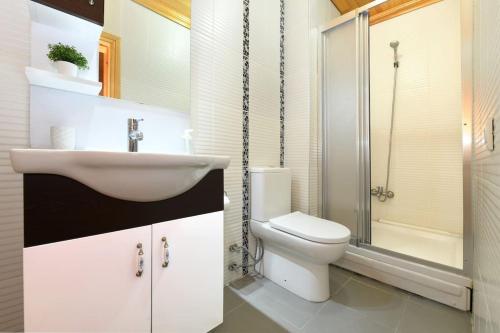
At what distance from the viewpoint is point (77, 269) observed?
0.58m

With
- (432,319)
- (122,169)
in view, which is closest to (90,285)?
(122,169)

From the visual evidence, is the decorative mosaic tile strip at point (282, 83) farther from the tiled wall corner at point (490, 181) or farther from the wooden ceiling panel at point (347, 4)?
the tiled wall corner at point (490, 181)

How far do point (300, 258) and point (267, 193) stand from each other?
1.48 feet

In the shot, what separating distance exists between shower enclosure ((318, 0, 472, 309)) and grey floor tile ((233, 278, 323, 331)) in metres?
0.58

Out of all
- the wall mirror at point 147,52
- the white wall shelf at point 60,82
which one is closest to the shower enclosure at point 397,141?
the wall mirror at point 147,52

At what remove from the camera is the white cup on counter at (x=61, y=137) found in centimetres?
83

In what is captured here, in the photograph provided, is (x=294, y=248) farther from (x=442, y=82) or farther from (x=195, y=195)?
(x=442, y=82)

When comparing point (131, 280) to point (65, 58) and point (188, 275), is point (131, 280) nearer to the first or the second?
point (188, 275)

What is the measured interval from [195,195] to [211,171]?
12cm

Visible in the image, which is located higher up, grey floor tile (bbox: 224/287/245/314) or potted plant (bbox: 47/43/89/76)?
potted plant (bbox: 47/43/89/76)

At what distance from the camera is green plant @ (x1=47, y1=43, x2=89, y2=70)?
0.85 metres

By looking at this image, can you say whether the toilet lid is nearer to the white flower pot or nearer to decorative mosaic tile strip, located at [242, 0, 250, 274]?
decorative mosaic tile strip, located at [242, 0, 250, 274]

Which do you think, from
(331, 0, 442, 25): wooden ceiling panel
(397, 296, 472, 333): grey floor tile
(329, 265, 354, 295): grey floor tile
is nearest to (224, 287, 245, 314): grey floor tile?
(329, 265, 354, 295): grey floor tile

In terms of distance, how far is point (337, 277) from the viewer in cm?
153
